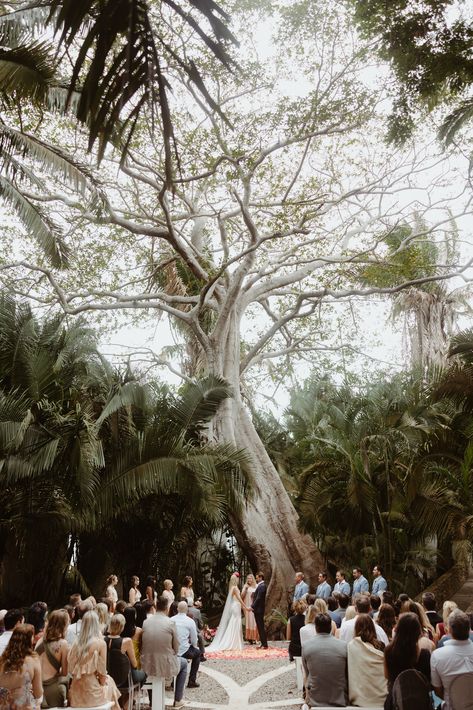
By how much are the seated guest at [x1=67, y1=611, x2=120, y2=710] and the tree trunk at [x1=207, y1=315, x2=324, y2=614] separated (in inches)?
387

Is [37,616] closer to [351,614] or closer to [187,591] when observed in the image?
[351,614]

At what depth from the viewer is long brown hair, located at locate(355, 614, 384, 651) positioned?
17.6 ft

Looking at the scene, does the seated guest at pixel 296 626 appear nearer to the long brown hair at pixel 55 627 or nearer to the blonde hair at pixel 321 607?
the blonde hair at pixel 321 607

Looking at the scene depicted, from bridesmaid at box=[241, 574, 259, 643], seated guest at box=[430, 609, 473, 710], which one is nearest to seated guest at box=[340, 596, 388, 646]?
seated guest at box=[430, 609, 473, 710]

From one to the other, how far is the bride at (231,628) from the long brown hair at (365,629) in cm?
875

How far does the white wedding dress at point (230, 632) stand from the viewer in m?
13.7

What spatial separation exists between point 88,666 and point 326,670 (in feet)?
6.04

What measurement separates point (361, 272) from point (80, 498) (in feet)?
35.6

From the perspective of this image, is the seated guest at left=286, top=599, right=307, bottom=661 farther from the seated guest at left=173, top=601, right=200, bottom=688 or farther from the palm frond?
the palm frond

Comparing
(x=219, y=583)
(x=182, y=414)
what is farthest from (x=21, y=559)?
(x=219, y=583)

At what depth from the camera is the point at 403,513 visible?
50.4ft

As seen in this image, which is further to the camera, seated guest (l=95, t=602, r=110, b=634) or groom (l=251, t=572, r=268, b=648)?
groom (l=251, t=572, r=268, b=648)

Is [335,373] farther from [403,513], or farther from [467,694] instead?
[467,694]

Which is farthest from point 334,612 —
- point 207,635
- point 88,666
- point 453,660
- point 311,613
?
point 207,635
